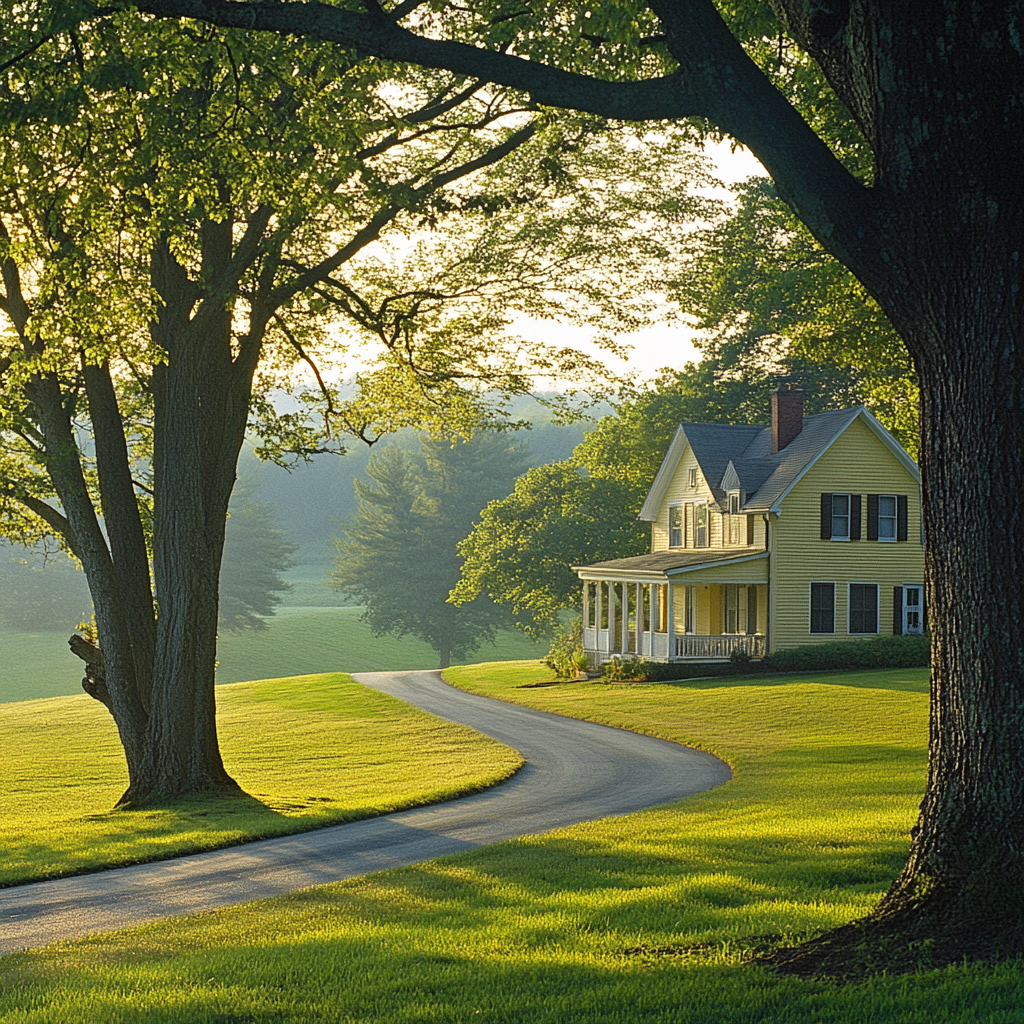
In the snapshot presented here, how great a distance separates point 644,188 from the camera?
18.3m

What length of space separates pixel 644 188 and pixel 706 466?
84.1 feet

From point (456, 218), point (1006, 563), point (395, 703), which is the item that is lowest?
point (395, 703)

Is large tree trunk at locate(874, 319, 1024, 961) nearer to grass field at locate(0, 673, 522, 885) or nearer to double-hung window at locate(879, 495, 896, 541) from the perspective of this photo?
grass field at locate(0, 673, 522, 885)

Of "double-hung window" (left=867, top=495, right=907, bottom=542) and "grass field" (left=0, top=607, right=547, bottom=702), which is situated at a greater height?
"double-hung window" (left=867, top=495, right=907, bottom=542)

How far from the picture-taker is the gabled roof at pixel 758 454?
132 ft

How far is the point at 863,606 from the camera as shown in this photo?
4131 cm

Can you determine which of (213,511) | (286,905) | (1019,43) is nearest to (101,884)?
(286,905)

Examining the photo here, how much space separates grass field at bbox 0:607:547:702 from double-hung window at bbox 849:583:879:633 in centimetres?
4177

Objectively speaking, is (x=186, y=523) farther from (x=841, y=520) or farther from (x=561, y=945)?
(x=841, y=520)

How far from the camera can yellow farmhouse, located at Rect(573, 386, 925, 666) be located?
40.4m

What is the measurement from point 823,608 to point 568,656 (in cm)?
1101

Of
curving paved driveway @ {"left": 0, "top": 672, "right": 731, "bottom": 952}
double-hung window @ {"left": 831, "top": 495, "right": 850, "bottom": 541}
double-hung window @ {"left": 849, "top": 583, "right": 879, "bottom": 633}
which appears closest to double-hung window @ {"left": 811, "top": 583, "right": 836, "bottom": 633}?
double-hung window @ {"left": 849, "top": 583, "right": 879, "bottom": 633}

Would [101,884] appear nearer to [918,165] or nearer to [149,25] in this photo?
[149,25]

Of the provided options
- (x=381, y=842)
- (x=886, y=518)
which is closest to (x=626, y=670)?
(x=886, y=518)
